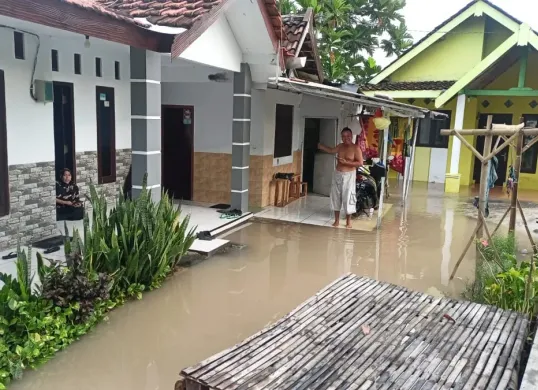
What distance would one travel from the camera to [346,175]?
9.12m

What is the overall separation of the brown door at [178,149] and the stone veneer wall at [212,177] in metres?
0.16

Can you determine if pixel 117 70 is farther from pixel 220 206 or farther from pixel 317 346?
pixel 317 346

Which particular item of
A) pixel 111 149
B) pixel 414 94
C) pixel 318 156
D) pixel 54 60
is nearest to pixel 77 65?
pixel 54 60

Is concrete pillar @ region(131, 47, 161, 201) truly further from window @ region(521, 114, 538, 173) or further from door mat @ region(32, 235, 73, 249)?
window @ region(521, 114, 538, 173)

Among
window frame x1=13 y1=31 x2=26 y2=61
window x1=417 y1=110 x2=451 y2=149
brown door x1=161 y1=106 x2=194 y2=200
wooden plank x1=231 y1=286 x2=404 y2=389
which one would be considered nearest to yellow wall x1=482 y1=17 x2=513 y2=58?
window x1=417 y1=110 x2=451 y2=149

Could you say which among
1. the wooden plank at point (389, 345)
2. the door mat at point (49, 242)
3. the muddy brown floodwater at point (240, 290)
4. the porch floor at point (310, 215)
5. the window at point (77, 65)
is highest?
the window at point (77, 65)

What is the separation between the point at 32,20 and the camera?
449cm

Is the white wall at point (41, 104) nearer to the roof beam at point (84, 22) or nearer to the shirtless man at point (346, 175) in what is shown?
the roof beam at point (84, 22)

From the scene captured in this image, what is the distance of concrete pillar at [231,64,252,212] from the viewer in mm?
9056

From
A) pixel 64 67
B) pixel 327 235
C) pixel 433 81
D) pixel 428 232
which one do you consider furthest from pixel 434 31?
pixel 64 67

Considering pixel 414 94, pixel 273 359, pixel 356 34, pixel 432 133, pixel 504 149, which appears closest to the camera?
pixel 273 359

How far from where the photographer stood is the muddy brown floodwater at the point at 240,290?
13.3 feet

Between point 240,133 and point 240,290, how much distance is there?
396 cm

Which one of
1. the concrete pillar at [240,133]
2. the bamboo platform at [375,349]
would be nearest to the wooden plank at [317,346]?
the bamboo platform at [375,349]
